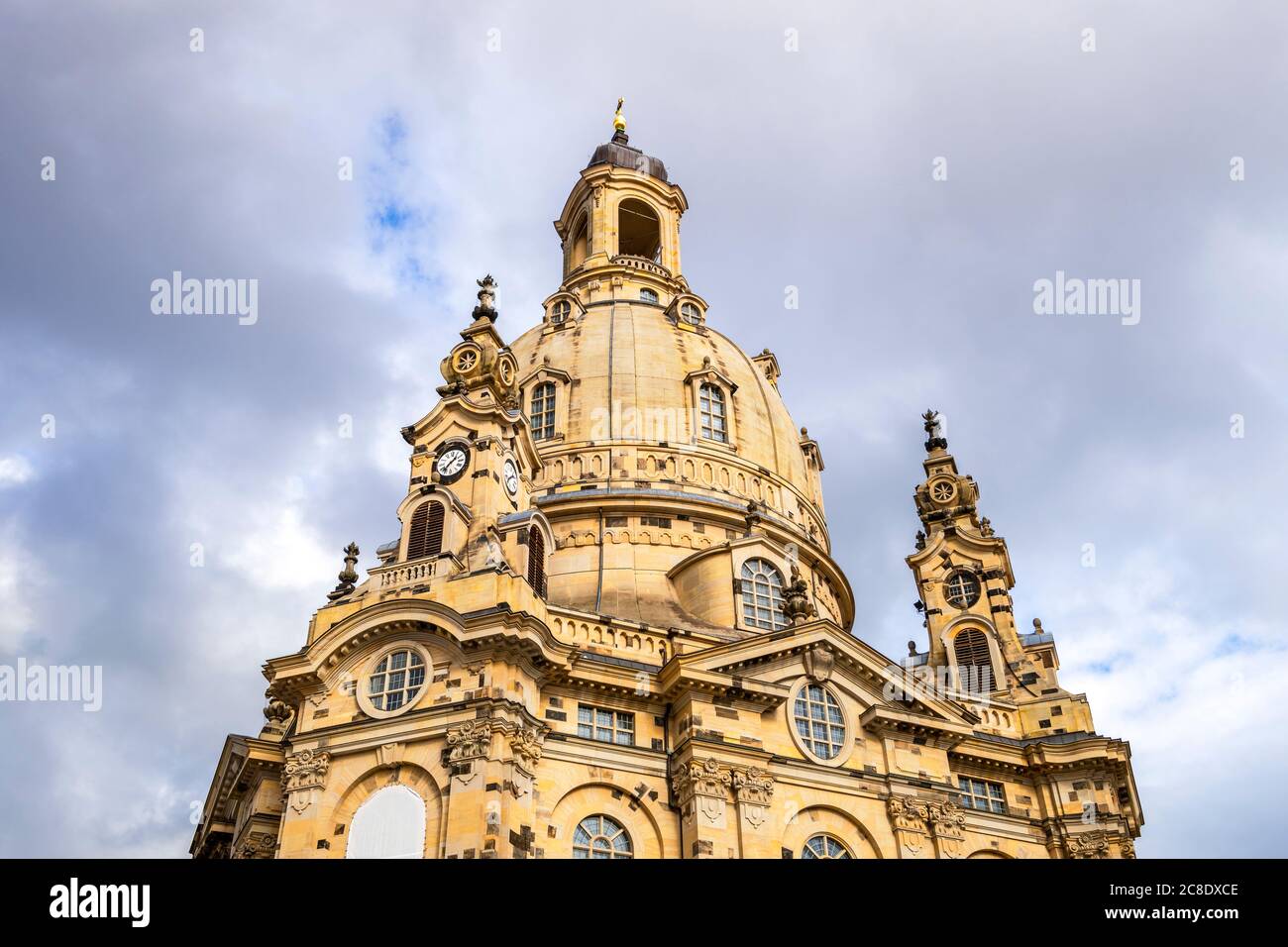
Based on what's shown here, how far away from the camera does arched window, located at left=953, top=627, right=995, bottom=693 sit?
47.1m

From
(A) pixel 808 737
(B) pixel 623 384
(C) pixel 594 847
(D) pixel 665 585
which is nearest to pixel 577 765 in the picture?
(C) pixel 594 847

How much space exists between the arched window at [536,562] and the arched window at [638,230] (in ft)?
112

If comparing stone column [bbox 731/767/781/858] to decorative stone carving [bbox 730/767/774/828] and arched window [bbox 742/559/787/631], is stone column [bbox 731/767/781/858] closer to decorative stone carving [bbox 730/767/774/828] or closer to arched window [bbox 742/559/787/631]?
decorative stone carving [bbox 730/767/774/828]

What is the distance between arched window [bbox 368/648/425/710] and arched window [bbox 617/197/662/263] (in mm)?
41106

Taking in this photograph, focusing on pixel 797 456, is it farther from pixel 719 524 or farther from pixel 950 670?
pixel 950 670

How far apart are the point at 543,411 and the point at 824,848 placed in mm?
25399

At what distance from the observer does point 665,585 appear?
45781mm

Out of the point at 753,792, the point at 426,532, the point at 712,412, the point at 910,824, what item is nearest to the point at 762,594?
the point at 910,824

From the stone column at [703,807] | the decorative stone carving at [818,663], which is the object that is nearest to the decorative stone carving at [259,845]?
the stone column at [703,807]

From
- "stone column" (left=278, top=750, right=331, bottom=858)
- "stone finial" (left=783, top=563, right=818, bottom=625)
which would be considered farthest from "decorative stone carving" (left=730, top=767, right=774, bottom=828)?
"stone column" (left=278, top=750, right=331, bottom=858)

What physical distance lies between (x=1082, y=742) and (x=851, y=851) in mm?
11241

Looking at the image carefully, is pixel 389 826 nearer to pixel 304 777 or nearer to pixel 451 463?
pixel 304 777

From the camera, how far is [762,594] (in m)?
44.6
